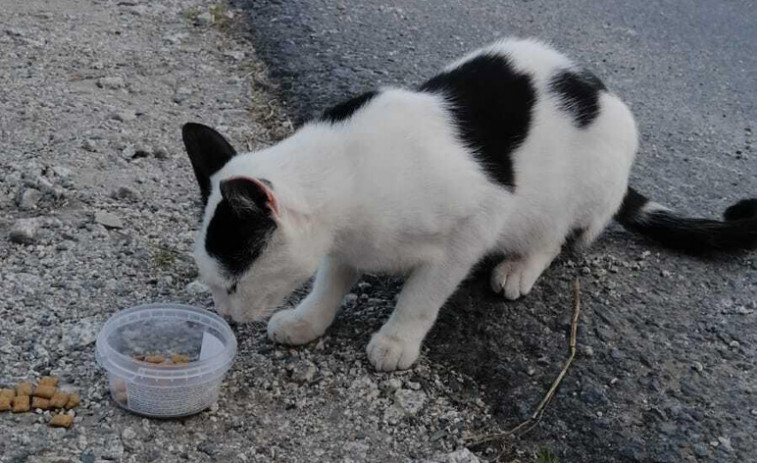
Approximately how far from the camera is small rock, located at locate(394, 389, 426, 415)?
2596mm

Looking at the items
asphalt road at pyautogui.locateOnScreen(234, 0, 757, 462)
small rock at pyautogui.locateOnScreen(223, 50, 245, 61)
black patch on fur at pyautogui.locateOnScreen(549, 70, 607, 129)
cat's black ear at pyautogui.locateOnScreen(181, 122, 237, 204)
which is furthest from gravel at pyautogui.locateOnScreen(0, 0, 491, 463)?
black patch on fur at pyautogui.locateOnScreen(549, 70, 607, 129)

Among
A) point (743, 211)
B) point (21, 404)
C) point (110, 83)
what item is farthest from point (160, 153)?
point (743, 211)

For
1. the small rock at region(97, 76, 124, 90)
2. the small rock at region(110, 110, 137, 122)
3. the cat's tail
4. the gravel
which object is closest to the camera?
the gravel

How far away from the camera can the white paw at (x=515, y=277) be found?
9.91ft

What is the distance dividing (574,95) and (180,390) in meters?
1.58

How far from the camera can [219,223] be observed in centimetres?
235

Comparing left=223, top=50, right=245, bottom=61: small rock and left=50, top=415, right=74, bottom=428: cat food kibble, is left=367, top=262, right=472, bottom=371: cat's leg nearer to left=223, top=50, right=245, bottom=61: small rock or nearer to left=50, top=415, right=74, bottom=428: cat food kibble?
left=50, top=415, right=74, bottom=428: cat food kibble

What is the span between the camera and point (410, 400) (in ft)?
8.61

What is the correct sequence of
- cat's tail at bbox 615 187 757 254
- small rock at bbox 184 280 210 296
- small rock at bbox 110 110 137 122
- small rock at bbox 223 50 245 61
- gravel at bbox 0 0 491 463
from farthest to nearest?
small rock at bbox 223 50 245 61, small rock at bbox 110 110 137 122, cat's tail at bbox 615 187 757 254, small rock at bbox 184 280 210 296, gravel at bbox 0 0 491 463

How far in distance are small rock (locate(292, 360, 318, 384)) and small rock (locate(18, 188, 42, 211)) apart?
1.14 meters

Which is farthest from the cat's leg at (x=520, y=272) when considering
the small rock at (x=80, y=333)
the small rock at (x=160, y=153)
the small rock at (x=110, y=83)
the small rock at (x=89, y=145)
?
the small rock at (x=110, y=83)

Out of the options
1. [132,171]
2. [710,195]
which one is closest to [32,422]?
[132,171]

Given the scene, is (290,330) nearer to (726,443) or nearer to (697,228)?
(726,443)

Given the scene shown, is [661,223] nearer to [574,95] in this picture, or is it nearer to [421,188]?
[574,95]
